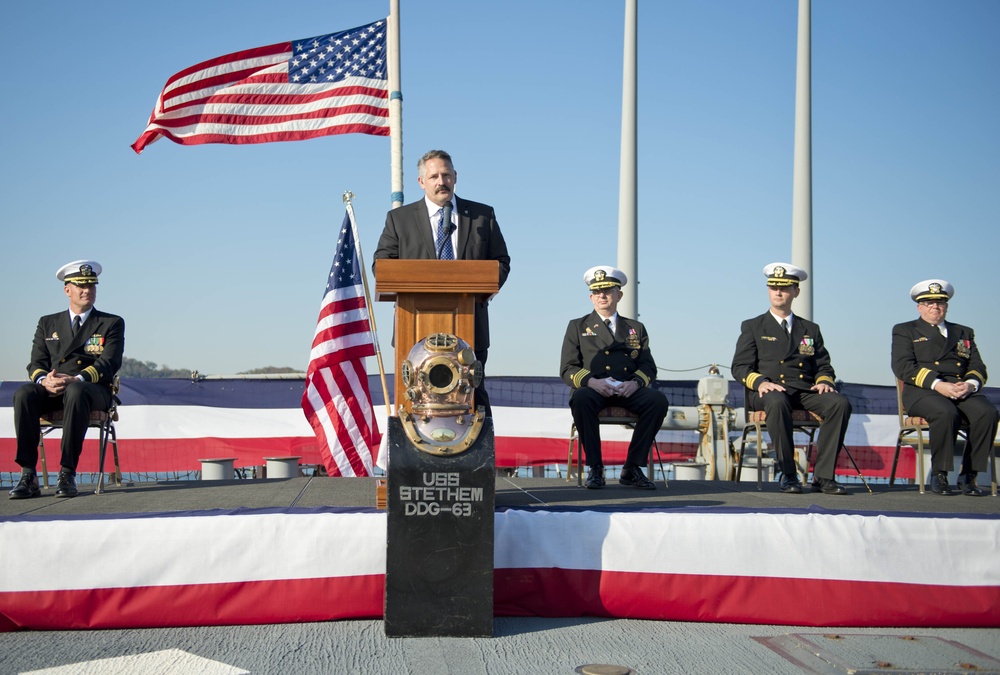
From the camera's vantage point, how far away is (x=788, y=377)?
251 inches

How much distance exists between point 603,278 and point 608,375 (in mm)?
730

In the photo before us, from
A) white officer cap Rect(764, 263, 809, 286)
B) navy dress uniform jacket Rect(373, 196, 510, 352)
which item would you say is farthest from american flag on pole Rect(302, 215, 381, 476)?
navy dress uniform jacket Rect(373, 196, 510, 352)

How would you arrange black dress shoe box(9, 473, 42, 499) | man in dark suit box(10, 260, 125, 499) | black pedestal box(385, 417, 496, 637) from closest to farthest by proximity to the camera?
1. black pedestal box(385, 417, 496, 637)
2. black dress shoe box(9, 473, 42, 499)
3. man in dark suit box(10, 260, 125, 499)

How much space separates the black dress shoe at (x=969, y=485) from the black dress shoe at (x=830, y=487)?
0.83 meters

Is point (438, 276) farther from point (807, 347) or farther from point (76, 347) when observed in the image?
point (807, 347)

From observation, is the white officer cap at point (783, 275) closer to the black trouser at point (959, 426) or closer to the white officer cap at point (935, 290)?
the white officer cap at point (935, 290)

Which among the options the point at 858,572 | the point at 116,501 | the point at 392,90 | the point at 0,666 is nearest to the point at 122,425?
the point at 392,90

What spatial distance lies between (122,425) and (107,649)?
8083 mm

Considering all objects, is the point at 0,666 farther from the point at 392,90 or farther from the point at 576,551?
the point at 392,90

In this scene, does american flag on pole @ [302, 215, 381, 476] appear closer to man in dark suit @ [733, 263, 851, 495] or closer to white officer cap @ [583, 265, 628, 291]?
white officer cap @ [583, 265, 628, 291]

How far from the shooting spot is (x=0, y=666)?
3080 millimetres

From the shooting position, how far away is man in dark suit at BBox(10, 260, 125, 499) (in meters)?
5.72

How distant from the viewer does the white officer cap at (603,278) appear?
6.75 metres

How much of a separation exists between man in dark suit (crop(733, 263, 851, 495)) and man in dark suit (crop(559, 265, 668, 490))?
67cm
